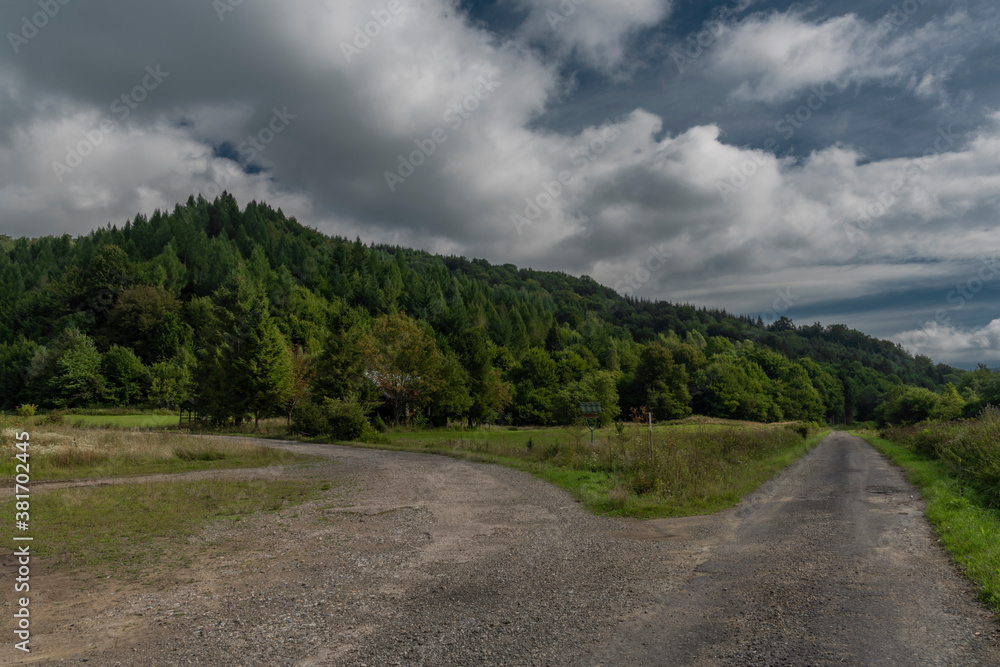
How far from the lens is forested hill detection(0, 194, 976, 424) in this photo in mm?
52406

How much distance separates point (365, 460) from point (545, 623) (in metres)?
23.3

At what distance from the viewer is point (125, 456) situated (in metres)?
23.8

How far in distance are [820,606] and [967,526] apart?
7217mm

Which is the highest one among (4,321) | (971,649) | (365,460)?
(4,321)

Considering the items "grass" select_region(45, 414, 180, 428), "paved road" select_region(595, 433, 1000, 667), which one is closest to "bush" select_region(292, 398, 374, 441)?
"grass" select_region(45, 414, 180, 428)

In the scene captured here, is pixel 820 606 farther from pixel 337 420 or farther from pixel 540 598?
pixel 337 420

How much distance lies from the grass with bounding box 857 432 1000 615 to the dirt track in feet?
1.03

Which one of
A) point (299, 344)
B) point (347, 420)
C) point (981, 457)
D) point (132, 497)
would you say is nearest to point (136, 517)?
point (132, 497)

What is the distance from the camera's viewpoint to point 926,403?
8662 cm

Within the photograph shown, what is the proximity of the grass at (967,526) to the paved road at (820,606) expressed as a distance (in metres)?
0.26

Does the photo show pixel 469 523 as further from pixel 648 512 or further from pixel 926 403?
pixel 926 403

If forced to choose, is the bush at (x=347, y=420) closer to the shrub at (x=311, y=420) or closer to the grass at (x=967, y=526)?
the shrub at (x=311, y=420)

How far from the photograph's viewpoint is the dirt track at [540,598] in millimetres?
5734

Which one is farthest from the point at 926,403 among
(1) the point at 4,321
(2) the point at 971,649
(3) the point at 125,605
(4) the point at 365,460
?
(1) the point at 4,321
